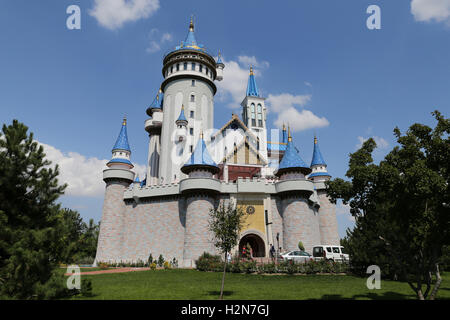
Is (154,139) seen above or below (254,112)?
below

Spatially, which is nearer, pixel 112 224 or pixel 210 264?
pixel 210 264

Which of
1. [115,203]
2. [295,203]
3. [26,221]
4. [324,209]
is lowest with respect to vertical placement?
[26,221]

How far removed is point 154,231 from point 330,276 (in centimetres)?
1967

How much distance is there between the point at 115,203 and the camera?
115ft

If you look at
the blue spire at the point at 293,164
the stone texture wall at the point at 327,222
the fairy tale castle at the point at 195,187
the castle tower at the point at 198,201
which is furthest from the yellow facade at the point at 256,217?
the stone texture wall at the point at 327,222

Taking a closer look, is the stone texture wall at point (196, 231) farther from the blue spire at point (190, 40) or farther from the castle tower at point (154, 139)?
the blue spire at point (190, 40)

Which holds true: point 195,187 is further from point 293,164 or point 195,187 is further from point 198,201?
point 293,164

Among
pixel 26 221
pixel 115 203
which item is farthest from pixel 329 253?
pixel 115 203

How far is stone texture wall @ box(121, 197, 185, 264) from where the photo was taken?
32.0m

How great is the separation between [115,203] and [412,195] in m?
31.2

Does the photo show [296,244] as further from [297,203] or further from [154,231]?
[154,231]

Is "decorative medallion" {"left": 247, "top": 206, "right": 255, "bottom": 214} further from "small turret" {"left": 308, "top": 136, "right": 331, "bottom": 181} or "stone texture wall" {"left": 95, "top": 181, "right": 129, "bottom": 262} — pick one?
"stone texture wall" {"left": 95, "top": 181, "right": 129, "bottom": 262}

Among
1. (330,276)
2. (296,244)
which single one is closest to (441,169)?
(330,276)

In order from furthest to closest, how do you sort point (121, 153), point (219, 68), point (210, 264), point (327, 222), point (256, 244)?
point (219, 68) → point (327, 222) → point (121, 153) → point (256, 244) → point (210, 264)
